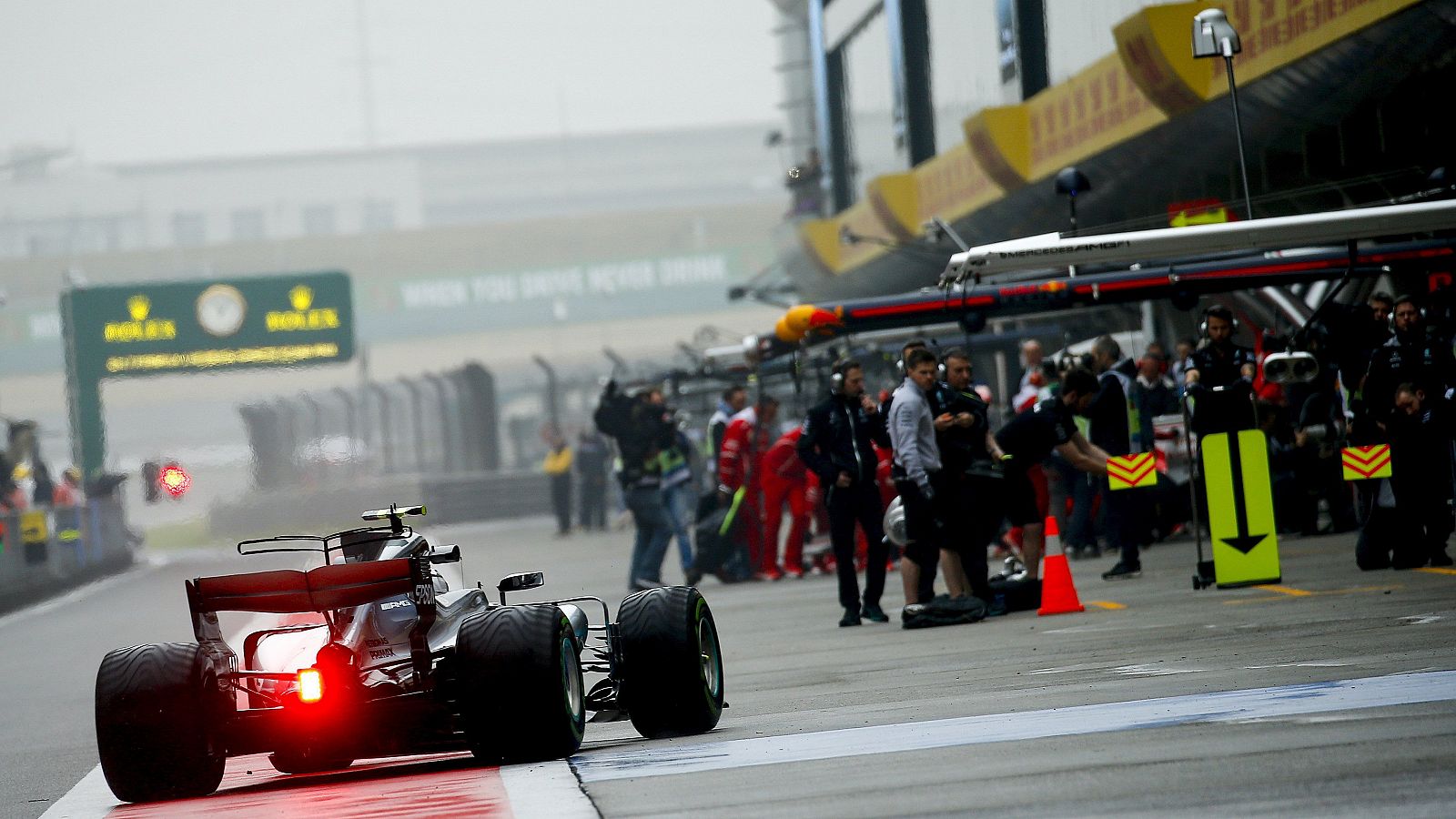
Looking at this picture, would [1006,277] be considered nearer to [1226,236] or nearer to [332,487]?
[1226,236]

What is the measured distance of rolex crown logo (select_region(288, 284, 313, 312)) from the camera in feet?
127

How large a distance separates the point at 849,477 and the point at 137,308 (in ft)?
88.1

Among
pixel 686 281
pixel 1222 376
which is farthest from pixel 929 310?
pixel 686 281

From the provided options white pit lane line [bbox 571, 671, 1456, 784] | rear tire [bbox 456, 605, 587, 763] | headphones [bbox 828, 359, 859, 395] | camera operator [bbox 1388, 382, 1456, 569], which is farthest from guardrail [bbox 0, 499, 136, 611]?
white pit lane line [bbox 571, 671, 1456, 784]

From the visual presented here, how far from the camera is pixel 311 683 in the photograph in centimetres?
786

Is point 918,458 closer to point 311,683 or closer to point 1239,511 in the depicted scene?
point 1239,511

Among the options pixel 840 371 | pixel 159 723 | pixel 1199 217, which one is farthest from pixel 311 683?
pixel 1199 217

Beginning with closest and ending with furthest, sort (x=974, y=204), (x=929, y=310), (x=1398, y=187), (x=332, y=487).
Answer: (x=929, y=310), (x=1398, y=187), (x=974, y=204), (x=332, y=487)

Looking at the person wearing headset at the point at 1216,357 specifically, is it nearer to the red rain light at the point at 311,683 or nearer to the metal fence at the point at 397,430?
the red rain light at the point at 311,683

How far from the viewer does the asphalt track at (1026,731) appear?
636cm

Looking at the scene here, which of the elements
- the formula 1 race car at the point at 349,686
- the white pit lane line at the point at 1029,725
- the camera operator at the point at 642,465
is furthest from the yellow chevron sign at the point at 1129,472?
the formula 1 race car at the point at 349,686

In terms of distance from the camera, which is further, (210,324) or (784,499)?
(210,324)

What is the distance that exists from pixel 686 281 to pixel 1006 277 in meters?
53.2

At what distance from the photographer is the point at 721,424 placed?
71.6 feet
